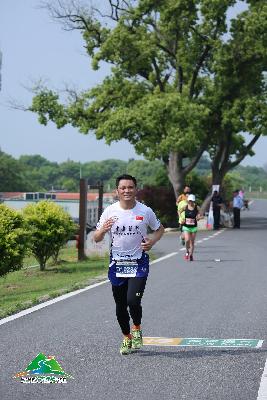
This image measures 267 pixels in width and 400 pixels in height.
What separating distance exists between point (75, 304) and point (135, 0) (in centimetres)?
3271

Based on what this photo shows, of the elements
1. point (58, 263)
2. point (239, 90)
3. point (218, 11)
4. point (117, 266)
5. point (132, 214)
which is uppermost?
point (218, 11)

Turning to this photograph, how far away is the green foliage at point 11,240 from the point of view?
15000mm

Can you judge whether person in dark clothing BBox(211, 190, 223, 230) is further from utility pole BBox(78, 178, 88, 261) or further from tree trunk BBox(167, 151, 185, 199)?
utility pole BBox(78, 178, 88, 261)

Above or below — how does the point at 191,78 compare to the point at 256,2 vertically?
below

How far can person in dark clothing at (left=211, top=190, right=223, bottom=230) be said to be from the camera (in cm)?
3862

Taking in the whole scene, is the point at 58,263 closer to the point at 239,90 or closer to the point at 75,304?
the point at 75,304

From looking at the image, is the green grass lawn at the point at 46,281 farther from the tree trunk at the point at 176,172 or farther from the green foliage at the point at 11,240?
the tree trunk at the point at 176,172

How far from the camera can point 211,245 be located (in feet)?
88.7

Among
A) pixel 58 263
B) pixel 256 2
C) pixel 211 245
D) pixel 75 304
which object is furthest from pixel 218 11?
pixel 75 304

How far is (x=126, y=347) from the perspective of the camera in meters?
7.99

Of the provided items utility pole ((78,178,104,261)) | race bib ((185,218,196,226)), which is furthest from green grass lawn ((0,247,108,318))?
race bib ((185,218,196,226))

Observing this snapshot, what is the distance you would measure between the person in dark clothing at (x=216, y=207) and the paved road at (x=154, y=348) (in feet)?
74.8

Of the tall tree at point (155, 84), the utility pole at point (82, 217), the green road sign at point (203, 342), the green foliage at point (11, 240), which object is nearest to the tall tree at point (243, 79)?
the tall tree at point (155, 84)

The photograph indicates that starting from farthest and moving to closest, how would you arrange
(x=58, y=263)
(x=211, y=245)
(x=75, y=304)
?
(x=211, y=245) < (x=58, y=263) < (x=75, y=304)
